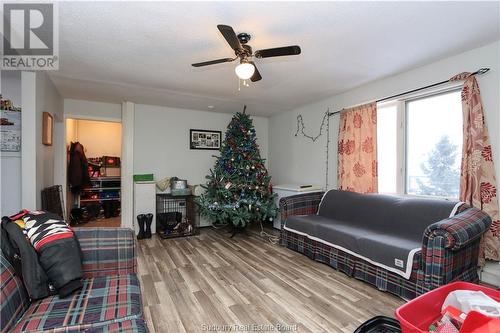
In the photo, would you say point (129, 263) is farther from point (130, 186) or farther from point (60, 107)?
point (60, 107)

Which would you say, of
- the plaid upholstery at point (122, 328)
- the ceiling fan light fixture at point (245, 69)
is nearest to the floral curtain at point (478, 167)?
the ceiling fan light fixture at point (245, 69)

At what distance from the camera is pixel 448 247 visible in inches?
76.6

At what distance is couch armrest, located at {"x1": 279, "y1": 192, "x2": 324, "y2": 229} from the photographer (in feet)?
11.9

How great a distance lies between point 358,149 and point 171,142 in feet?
10.7

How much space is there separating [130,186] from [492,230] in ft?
15.7

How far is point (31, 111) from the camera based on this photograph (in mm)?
2730

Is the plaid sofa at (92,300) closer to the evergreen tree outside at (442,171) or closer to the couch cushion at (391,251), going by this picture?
the couch cushion at (391,251)

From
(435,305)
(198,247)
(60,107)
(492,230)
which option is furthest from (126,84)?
(492,230)

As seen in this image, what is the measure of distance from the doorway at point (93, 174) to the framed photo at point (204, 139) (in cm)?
177

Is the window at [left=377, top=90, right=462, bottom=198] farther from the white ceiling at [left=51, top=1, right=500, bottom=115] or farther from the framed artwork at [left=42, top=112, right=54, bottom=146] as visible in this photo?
the framed artwork at [left=42, top=112, right=54, bottom=146]

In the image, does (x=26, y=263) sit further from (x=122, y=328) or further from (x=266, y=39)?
(x=266, y=39)

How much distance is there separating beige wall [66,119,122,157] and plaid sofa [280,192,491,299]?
567 cm

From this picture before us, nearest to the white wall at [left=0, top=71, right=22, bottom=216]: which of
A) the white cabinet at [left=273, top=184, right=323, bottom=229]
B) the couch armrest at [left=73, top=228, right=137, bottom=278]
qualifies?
the couch armrest at [left=73, top=228, right=137, bottom=278]
